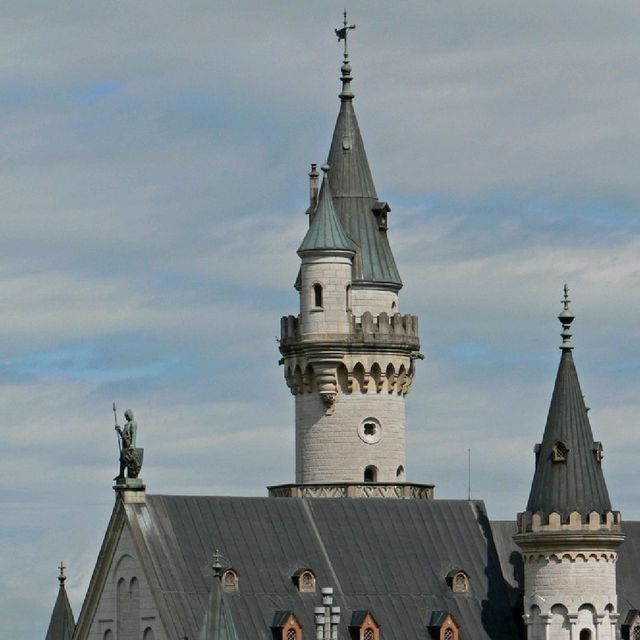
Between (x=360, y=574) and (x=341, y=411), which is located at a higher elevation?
(x=341, y=411)

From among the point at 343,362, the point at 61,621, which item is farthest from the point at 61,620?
the point at 343,362

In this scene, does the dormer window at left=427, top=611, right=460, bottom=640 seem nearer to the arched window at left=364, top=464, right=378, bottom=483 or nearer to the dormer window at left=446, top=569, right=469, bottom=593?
the dormer window at left=446, top=569, right=469, bottom=593

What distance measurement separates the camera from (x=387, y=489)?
149 metres

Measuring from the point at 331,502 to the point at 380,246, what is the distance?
1488 centimetres

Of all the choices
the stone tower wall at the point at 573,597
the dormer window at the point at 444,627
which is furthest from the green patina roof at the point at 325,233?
the dormer window at the point at 444,627

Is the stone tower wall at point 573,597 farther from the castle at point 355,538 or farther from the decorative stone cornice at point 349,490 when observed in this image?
the decorative stone cornice at point 349,490

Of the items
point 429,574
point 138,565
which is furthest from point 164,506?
point 429,574

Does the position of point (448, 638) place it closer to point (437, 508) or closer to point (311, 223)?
point (437, 508)

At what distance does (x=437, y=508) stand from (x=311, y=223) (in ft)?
49.0

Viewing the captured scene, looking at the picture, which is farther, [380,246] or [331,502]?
[380,246]

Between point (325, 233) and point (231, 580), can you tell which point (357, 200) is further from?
point (231, 580)

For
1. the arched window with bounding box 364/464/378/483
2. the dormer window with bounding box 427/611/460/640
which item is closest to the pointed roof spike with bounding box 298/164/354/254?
the arched window with bounding box 364/464/378/483

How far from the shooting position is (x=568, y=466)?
459ft

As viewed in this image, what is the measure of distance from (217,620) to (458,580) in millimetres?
15114
